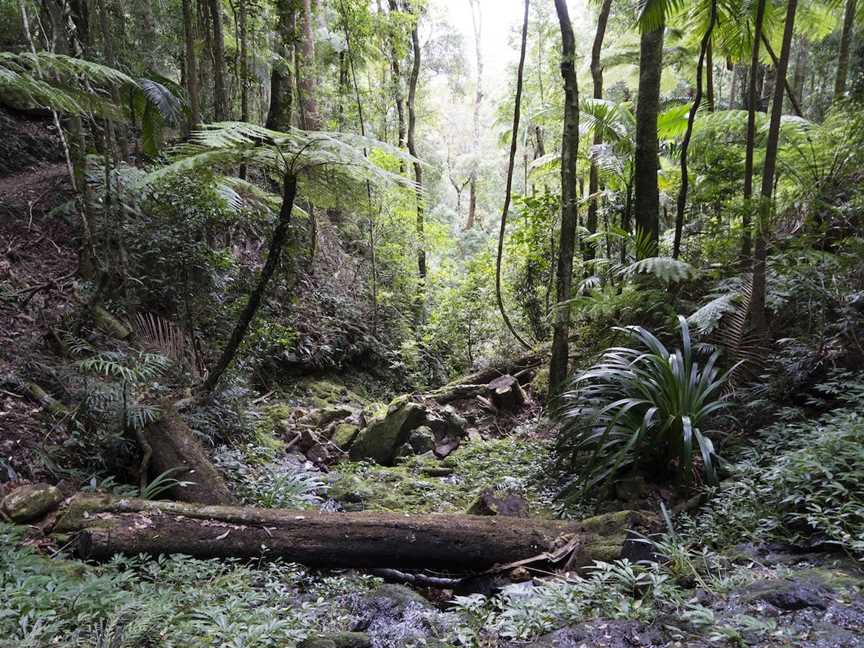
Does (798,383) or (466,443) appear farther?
(466,443)

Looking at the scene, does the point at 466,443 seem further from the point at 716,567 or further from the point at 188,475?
the point at 716,567

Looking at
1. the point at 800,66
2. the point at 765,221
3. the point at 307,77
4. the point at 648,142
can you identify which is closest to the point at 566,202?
the point at 648,142

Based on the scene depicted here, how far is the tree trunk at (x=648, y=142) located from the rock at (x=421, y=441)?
11.4 feet

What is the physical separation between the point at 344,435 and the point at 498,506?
127 inches

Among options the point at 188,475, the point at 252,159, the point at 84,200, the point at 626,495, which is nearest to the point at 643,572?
the point at 626,495

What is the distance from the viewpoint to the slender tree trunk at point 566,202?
236 inches

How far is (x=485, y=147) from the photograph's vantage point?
27.2 metres

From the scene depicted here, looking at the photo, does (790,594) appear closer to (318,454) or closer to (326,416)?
(318,454)

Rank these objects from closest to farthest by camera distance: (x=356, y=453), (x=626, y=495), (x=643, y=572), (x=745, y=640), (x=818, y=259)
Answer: (x=745, y=640)
(x=643, y=572)
(x=626, y=495)
(x=818, y=259)
(x=356, y=453)

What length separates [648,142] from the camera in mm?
6336

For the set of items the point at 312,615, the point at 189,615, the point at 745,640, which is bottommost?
the point at 312,615

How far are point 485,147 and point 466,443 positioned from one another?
75.2 feet

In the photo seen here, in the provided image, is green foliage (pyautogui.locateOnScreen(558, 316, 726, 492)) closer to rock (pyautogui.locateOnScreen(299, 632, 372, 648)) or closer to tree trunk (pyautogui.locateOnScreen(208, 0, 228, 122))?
rock (pyautogui.locateOnScreen(299, 632, 372, 648))

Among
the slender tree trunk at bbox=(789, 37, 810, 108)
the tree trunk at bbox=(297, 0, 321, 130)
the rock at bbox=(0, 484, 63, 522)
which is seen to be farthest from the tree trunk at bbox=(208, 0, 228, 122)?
the slender tree trunk at bbox=(789, 37, 810, 108)
